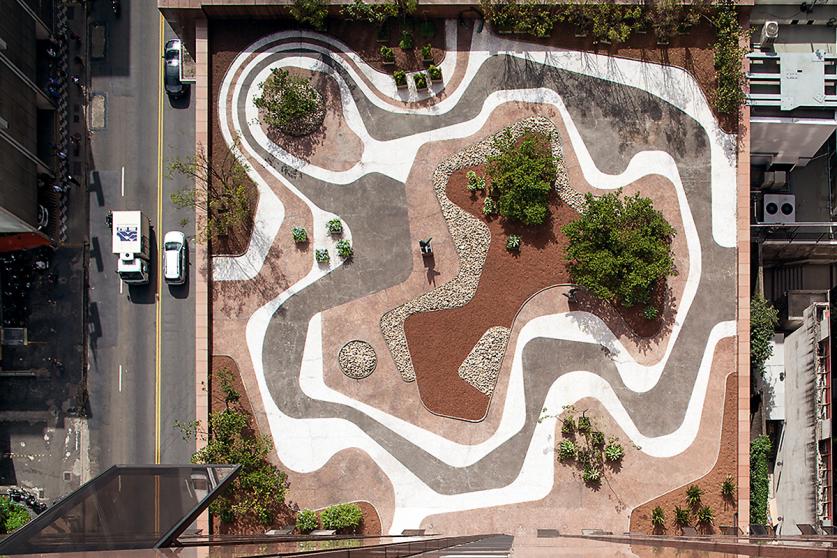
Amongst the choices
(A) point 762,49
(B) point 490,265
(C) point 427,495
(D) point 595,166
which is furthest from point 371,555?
(A) point 762,49

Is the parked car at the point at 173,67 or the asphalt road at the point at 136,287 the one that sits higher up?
the parked car at the point at 173,67

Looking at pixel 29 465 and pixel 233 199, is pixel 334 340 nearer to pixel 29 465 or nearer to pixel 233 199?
pixel 233 199

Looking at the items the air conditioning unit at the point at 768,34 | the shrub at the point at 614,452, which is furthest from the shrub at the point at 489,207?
the air conditioning unit at the point at 768,34

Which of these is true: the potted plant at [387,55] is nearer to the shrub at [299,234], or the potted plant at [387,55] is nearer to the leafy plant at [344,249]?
the leafy plant at [344,249]

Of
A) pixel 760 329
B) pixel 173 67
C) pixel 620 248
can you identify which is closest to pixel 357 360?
pixel 620 248

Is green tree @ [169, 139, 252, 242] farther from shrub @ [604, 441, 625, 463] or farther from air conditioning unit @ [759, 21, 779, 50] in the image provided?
air conditioning unit @ [759, 21, 779, 50]

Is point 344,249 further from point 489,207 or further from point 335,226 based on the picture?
point 489,207
